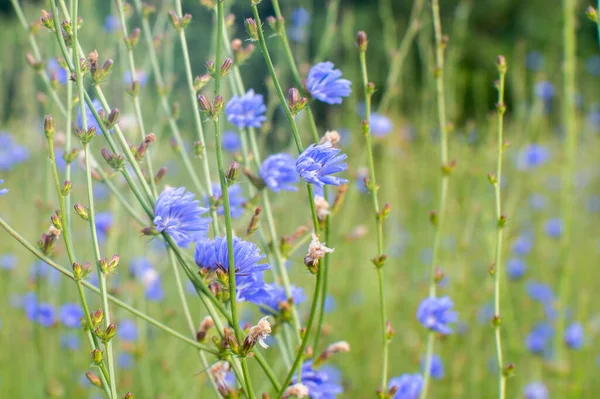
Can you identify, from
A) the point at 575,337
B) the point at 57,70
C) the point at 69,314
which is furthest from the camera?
the point at 575,337

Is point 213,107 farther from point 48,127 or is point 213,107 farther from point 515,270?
point 515,270

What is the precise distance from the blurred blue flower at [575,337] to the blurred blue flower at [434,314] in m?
1.42

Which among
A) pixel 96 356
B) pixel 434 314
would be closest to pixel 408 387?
pixel 434 314

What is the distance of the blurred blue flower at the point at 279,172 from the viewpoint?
1.22 m

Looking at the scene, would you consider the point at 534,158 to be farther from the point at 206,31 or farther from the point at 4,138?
the point at 206,31

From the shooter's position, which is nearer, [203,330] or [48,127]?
[48,127]

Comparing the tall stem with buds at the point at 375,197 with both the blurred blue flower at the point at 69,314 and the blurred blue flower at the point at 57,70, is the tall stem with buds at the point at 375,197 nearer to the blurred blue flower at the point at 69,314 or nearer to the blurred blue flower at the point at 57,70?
the blurred blue flower at the point at 57,70

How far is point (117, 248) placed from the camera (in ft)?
8.89

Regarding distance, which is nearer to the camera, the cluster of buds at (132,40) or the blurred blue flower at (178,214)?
the blurred blue flower at (178,214)

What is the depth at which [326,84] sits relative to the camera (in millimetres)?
Answer: 1143

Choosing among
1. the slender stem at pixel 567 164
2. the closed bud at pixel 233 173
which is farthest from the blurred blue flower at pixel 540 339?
the closed bud at pixel 233 173

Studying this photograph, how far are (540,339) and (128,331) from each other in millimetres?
1854

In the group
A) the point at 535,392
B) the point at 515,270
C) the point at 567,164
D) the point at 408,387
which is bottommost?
the point at 408,387

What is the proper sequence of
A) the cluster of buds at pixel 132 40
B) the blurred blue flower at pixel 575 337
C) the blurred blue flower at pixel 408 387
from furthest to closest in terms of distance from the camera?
the blurred blue flower at pixel 575 337 → the blurred blue flower at pixel 408 387 → the cluster of buds at pixel 132 40
